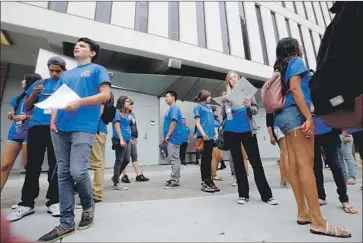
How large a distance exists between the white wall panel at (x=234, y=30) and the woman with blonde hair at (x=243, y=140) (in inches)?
355

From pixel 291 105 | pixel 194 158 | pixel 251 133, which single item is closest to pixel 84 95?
pixel 291 105

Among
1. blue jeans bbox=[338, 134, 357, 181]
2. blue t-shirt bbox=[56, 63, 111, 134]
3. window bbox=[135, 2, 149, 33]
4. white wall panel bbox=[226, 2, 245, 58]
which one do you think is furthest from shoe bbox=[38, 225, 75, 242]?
white wall panel bbox=[226, 2, 245, 58]

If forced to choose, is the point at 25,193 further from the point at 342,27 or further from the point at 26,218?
the point at 342,27

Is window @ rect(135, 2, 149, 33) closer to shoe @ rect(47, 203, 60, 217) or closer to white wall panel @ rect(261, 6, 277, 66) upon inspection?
white wall panel @ rect(261, 6, 277, 66)

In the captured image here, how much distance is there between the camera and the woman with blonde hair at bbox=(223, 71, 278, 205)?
2.64 metres

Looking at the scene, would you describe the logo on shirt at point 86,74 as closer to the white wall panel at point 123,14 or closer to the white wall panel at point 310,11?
the white wall panel at point 123,14

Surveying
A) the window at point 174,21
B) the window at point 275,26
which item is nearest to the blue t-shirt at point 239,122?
the window at point 174,21

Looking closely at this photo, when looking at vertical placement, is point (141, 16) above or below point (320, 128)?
above

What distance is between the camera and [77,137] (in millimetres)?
1717

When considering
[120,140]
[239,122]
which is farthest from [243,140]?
[120,140]

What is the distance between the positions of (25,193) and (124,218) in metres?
0.96

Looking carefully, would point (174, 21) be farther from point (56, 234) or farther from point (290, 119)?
point (56, 234)

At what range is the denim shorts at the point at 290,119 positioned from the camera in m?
1.80

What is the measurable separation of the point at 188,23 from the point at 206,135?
25.9 feet
